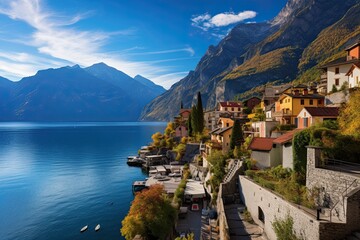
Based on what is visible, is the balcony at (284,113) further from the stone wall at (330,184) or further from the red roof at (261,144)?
the stone wall at (330,184)

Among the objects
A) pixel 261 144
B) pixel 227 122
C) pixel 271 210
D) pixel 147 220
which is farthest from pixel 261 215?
pixel 227 122

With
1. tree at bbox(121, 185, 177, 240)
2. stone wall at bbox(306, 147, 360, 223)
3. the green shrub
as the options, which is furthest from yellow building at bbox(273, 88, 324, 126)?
tree at bbox(121, 185, 177, 240)

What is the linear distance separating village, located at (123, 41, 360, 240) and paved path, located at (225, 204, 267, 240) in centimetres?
9

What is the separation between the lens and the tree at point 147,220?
25.9 metres

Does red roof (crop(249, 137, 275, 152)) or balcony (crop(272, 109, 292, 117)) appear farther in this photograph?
balcony (crop(272, 109, 292, 117))

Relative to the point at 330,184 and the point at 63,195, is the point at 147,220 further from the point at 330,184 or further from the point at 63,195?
the point at 63,195

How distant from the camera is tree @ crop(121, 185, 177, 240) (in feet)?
85.0

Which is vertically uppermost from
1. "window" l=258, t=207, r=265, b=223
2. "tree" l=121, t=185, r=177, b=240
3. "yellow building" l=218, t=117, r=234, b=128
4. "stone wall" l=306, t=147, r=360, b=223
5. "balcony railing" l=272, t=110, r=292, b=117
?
"balcony railing" l=272, t=110, r=292, b=117

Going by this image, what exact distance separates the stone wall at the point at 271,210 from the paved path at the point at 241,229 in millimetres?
711

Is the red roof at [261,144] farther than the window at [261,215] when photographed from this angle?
Yes

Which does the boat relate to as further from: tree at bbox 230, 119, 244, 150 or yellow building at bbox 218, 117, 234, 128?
tree at bbox 230, 119, 244, 150

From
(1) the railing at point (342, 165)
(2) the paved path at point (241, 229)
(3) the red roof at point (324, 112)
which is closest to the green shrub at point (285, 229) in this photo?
(2) the paved path at point (241, 229)

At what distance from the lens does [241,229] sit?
23.0 metres

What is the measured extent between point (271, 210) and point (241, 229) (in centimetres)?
439
